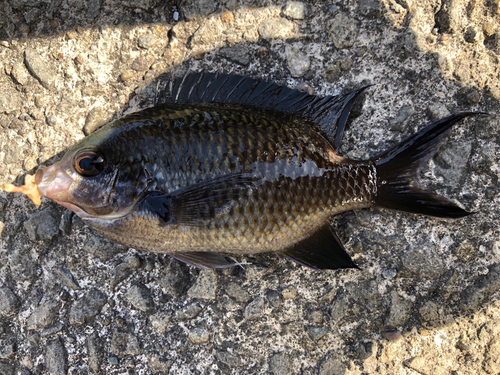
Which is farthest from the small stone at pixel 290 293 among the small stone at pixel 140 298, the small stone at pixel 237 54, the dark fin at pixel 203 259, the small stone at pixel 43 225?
the small stone at pixel 43 225

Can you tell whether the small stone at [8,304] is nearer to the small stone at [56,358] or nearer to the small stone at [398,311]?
the small stone at [56,358]

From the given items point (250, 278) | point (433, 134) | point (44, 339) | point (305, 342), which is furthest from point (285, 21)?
point (44, 339)

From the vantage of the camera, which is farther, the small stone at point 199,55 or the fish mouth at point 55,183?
the small stone at point 199,55

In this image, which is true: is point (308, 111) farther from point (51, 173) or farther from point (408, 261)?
point (51, 173)

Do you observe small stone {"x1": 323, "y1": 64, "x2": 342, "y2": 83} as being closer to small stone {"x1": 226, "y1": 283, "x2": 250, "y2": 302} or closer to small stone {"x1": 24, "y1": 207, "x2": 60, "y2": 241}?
small stone {"x1": 226, "y1": 283, "x2": 250, "y2": 302}

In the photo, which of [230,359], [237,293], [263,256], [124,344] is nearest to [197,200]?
[263,256]
